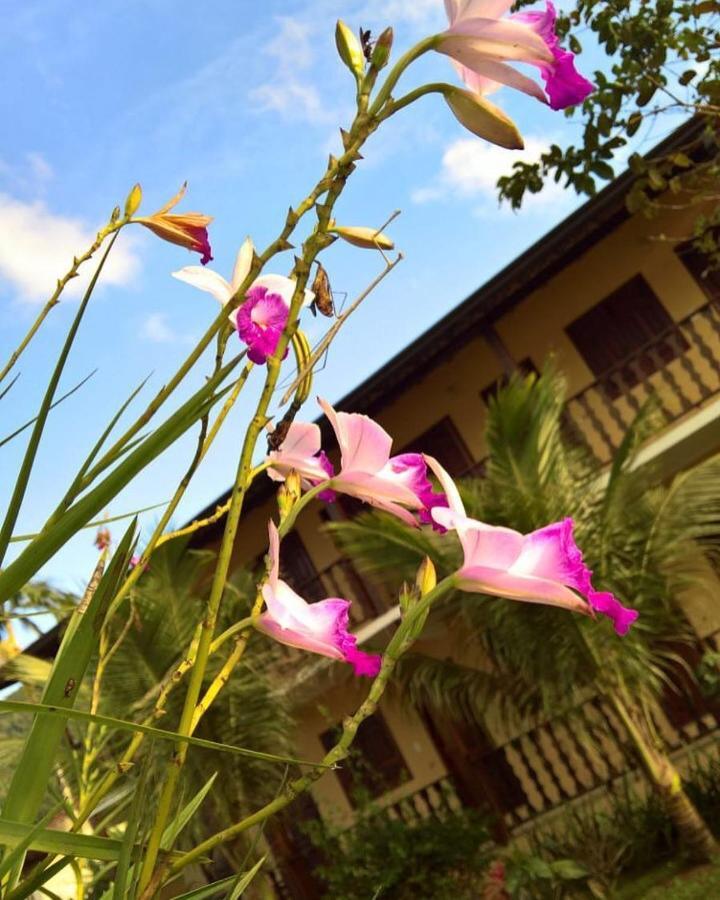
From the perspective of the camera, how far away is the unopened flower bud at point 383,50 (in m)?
0.49

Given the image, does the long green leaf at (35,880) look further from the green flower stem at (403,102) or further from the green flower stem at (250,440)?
the green flower stem at (403,102)

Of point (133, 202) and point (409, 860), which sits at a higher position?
point (133, 202)

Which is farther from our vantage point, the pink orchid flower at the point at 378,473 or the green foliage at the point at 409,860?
the green foliage at the point at 409,860

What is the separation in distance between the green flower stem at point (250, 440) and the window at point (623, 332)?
9.91m

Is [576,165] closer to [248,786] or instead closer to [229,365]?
[229,365]

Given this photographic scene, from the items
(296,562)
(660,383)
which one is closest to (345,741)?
(660,383)

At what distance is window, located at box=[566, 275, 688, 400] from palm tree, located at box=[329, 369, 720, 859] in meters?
2.81

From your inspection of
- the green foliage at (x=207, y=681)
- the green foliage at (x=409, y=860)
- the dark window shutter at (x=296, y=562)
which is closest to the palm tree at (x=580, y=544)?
the green foliage at (x=409, y=860)

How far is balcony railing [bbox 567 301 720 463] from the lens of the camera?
365 inches

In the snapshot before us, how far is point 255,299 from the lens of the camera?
1.88ft

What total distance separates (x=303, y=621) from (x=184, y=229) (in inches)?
10.4

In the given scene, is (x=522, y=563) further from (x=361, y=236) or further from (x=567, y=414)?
(x=567, y=414)

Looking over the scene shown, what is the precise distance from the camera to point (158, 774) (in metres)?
6.73

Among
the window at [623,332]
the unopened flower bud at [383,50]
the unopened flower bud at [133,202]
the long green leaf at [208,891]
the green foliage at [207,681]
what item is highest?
the window at [623,332]
